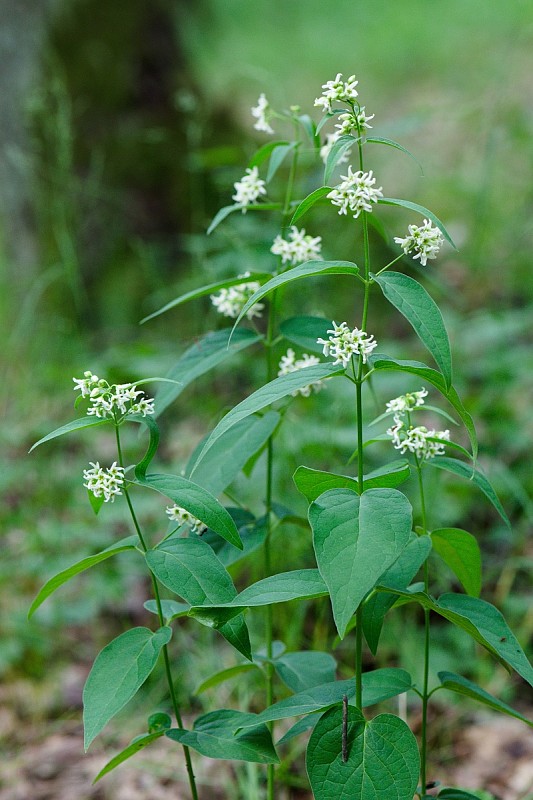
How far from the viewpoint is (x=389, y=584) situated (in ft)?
3.27

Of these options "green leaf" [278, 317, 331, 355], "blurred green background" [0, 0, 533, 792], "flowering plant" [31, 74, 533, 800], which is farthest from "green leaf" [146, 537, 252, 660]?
"blurred green background" [0, 0, 533, 792]

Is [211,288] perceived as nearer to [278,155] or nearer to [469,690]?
[278,155]

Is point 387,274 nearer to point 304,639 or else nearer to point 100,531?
point 304,639

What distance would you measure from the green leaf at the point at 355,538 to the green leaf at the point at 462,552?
207mm

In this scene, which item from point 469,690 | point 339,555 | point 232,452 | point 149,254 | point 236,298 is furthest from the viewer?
point 149,254

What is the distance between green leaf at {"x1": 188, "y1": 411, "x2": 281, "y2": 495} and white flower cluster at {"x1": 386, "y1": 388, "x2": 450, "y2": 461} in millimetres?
214

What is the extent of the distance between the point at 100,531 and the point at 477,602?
1689 millimetres

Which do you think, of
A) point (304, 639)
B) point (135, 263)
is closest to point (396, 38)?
point (135, 263)

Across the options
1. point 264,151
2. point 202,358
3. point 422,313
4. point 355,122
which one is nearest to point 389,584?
point 422,313

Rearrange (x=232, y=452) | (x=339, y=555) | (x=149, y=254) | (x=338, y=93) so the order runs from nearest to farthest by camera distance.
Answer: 1. (x=339, y=555)
2. (x=338, y=93)
3. (x=232, y=452)
4. (x=149, y=254)

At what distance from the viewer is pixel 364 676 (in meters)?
1.12

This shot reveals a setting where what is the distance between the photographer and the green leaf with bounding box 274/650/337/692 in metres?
Answer: 1.22

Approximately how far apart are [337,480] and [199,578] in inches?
8.6

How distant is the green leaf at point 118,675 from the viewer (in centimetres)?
90
